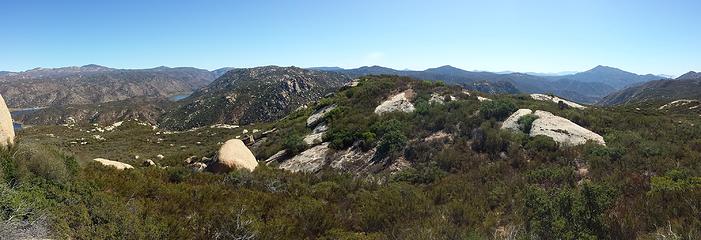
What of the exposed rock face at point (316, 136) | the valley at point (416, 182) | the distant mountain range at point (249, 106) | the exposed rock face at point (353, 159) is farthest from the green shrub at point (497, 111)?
the distant mountain range at point (249, 106)

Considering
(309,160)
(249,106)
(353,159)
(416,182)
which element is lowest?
(249,106)

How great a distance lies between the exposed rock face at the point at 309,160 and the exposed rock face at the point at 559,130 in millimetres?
10098

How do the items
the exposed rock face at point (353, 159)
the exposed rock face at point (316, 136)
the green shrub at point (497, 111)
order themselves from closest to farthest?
1. the exposed rock face at point (353, 159)
2. the green shrub at point (497, 111)
3. the exposed rock face at point (316, 136)

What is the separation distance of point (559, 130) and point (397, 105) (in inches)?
476

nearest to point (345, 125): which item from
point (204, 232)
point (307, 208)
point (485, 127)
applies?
point (485, 127)

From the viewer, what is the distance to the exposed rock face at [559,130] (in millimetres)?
17656

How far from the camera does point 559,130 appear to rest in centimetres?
1886

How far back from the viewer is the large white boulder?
17.6 metres

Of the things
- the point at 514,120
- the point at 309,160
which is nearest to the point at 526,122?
the point at 514,120

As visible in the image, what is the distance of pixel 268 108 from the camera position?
114m

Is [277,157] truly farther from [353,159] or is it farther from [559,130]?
[559,130]

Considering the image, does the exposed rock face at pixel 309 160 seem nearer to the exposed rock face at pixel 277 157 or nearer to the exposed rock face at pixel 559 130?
the exposed rock face at pixel 277 157

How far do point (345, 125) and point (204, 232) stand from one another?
18034 millimetres

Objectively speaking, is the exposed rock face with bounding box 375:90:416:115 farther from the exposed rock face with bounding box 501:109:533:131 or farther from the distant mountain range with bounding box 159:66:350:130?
the distant mountain range with bounding box 159:66:350:130
